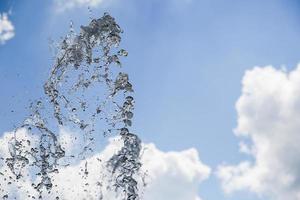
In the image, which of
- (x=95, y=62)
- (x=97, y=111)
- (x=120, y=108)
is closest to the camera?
(x=97, y=111)

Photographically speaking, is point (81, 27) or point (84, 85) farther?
point (81, 27)

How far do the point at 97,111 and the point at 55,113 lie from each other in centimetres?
1223

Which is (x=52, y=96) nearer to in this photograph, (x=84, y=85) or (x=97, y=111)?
(x=84, y=85)

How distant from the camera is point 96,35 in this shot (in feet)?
205

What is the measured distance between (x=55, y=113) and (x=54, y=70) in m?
6.49

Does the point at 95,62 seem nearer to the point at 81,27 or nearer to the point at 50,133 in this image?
the point at 81,27

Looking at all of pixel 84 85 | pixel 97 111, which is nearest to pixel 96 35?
pixel 84 85

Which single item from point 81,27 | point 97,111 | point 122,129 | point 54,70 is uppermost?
point 81,27

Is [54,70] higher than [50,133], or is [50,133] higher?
[54,70]

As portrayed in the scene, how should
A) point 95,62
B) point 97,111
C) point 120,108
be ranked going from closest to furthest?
point 97,111, point 95,62, point 120,108

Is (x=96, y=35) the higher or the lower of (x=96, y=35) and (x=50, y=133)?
the higher

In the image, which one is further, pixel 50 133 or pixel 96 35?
pixel 50 133

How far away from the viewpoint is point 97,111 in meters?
55.3

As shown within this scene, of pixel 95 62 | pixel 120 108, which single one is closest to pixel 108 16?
pixel 95 62
